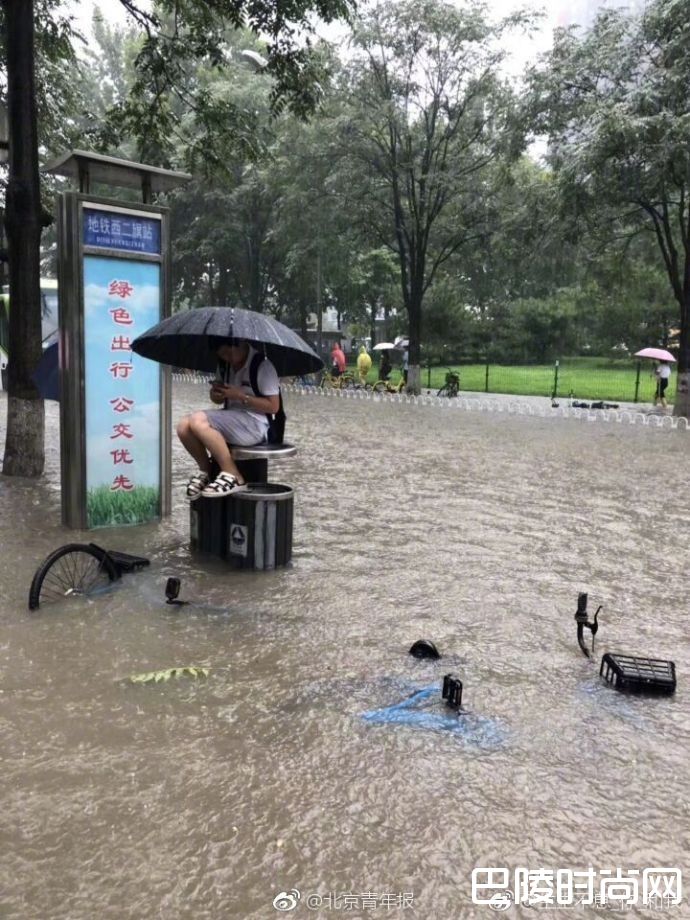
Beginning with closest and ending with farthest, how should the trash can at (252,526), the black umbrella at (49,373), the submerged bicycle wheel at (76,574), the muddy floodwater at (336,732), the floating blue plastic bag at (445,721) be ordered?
the muddy floodwater at (336,732) < the floating blue plastic bag at (445,721) < the submerged bicycle wheel at (76,574) < the trash can at (252,526) < the black umbrella at (49,373)

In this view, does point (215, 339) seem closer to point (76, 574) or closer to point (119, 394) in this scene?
point (119, 394)

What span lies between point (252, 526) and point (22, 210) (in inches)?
197

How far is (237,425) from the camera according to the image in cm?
595

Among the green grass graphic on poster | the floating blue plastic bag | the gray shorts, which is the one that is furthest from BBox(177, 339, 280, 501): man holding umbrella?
the floating blue plastic bag

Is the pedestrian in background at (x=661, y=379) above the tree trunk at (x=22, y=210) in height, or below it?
below

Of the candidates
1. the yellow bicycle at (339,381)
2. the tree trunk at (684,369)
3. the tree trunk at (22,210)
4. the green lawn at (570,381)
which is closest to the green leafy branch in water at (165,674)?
the tree trunk at (22,210)

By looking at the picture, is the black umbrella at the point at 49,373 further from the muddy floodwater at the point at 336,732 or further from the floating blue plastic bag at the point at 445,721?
the floating blue plastic bag at the point at 445,721

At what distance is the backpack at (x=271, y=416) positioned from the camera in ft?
19.5

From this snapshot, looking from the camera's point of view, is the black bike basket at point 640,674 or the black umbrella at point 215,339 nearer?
the black bike basket at point 640,674

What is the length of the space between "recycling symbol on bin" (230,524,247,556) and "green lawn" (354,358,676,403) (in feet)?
67.9

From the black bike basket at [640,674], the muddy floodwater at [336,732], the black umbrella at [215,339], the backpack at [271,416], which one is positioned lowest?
the muddy floodwater at [336,732]

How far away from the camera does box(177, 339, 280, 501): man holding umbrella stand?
228 inches

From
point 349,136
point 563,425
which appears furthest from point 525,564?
point 349,136

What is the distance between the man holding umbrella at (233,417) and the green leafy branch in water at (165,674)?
1.94m
